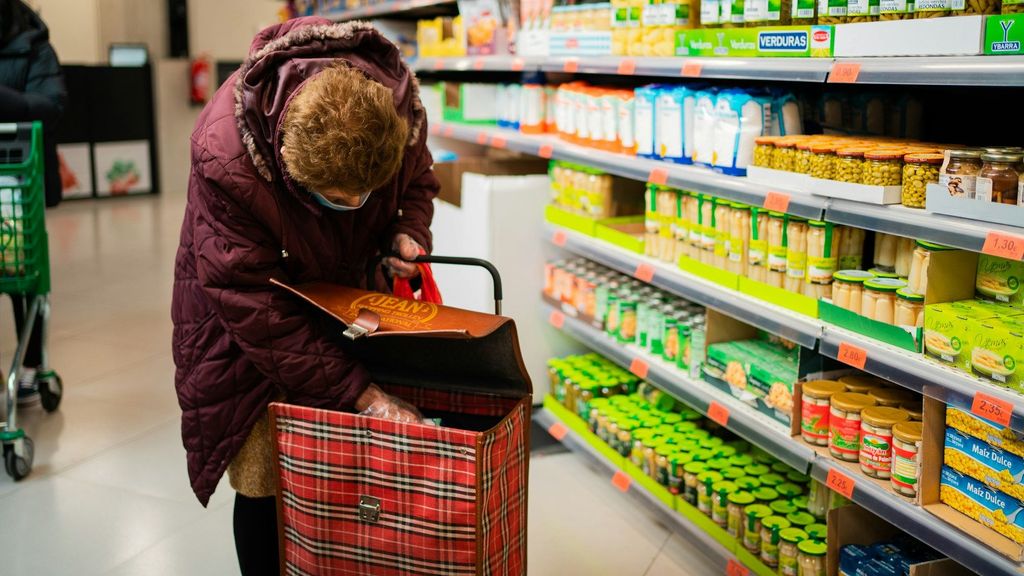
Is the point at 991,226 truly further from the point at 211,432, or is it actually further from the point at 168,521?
the point at 168,521

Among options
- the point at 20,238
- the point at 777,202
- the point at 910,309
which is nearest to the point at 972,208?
the point at 910,309

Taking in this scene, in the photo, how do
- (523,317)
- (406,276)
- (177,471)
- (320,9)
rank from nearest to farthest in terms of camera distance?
(406,276) → (177,471) → (523,317) → (320,9)

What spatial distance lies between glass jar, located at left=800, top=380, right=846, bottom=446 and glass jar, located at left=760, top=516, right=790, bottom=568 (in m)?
0.29

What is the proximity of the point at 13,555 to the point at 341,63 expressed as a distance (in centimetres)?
217

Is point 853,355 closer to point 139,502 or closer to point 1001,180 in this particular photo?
point 1001,180

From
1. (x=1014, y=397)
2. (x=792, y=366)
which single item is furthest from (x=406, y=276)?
(x=1014, y=397)

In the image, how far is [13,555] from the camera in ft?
10.3

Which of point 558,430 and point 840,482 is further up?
point 840,482

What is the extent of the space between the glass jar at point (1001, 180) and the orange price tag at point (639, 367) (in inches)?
59.5

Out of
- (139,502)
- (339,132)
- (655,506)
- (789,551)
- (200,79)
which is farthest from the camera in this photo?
(200,79)

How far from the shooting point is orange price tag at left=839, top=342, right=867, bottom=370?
2.36 meters

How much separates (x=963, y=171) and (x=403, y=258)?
1.24 m

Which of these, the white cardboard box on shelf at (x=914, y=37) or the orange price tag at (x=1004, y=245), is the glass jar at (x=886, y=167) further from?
the orange price tag at (x=1004, y=245)

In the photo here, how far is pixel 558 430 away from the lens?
3955 millimetres
